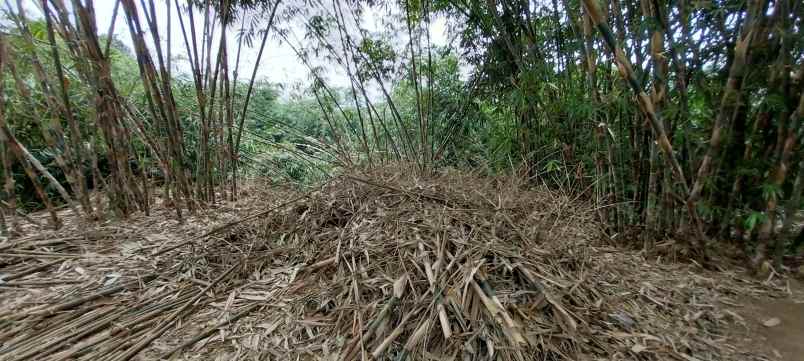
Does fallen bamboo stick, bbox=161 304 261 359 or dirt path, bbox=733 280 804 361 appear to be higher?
→ fallen bamboo stick, bbox=161 304 261 359

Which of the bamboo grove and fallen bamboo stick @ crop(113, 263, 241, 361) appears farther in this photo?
the bamboo grove

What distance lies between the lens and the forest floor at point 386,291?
0.87m

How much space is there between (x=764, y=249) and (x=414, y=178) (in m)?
1.51

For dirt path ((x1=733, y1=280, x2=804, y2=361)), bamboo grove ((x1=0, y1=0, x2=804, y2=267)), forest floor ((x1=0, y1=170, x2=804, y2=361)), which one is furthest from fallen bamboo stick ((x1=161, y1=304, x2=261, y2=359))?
dirt path ((x1=733, y1=280, x2=804, y2=361))

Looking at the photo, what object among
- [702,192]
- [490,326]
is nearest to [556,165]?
[702,192]

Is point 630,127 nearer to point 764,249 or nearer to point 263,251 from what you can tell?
point 764,249

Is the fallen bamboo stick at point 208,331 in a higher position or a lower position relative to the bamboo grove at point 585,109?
lower

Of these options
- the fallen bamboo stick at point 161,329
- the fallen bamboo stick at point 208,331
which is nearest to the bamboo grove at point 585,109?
the fallen bamboo stick at point 161,329

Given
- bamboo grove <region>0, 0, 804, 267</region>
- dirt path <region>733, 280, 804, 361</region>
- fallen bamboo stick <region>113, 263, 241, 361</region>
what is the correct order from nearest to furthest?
fallen bamboo stick <region>113, 263, 241, 361</region>
dirt path <region>733, 280, 804, 361</region>
bamboo grove <region>0, 0, 804, 267</region>

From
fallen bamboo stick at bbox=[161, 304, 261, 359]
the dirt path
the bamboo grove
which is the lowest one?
the dirt path

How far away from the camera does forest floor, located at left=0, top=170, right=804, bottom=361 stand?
34.4 inches

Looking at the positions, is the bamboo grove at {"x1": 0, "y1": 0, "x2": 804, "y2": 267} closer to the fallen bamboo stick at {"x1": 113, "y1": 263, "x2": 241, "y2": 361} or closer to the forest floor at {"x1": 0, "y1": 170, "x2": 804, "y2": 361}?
the forest floor at {"x1": 0, "y1": 170, "x2": 804, "y2": 361}

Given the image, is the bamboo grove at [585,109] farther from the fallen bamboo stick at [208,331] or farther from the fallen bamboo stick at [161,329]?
the fallen bamboo stick at [208,331]

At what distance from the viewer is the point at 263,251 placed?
1347 millimetres
